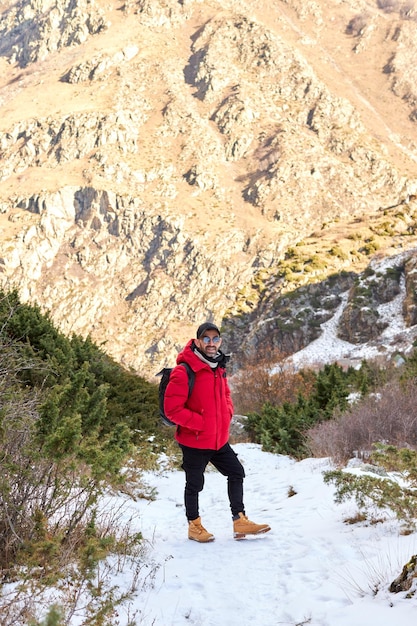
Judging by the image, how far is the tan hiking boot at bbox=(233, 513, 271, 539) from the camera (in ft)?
14.0

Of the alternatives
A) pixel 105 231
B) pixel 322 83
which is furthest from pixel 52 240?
pixel 322 83

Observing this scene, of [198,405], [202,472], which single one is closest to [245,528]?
[202,472]

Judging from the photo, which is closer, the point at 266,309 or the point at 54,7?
the point at 266,309

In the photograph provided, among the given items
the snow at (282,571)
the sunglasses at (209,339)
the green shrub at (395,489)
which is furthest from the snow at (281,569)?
the sunglasses at (209,339)

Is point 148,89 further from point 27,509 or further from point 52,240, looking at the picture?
point 27,509

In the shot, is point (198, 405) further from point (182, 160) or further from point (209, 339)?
point (182, 160)

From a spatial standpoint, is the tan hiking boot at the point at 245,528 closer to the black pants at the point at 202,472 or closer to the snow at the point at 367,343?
the black pants at the point at 202,472

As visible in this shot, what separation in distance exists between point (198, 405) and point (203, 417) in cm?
11

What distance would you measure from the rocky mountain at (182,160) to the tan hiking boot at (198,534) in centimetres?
4657

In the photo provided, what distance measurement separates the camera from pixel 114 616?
2656mm

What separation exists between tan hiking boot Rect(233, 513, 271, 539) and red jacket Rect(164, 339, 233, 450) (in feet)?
2.29

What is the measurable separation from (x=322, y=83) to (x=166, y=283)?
73619mm

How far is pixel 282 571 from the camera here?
137 inches

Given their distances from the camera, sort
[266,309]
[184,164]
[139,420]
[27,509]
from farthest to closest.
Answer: [184,164]
[266,309]
[139,420]
[27,509]
